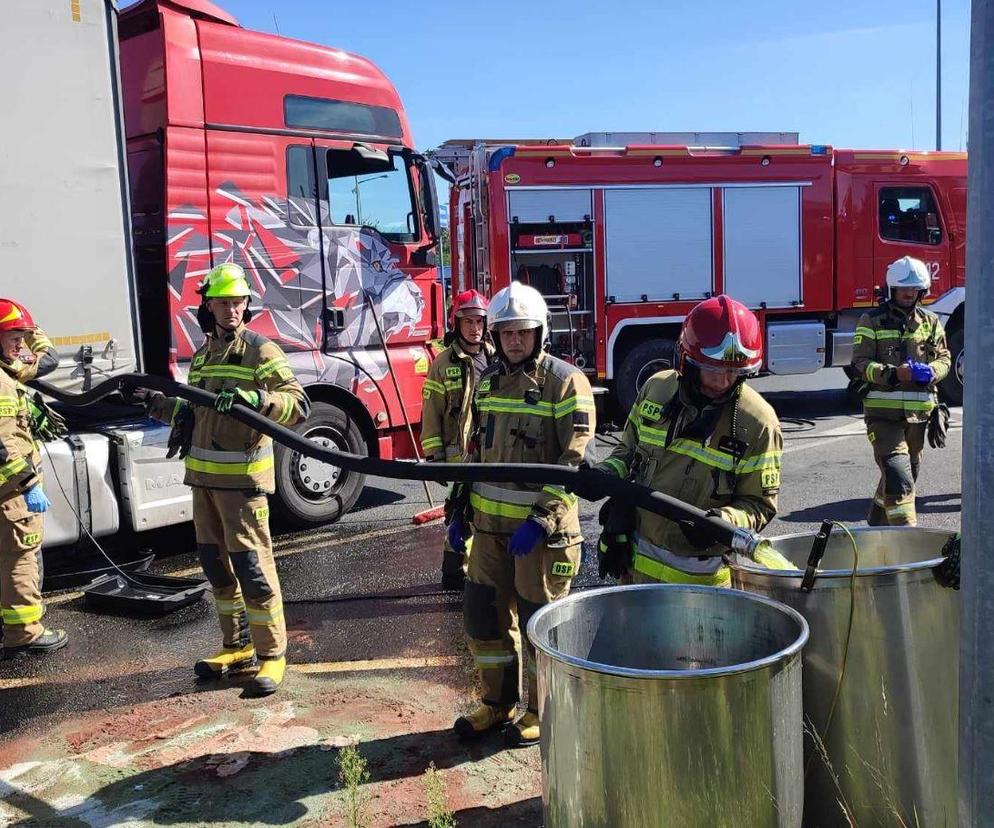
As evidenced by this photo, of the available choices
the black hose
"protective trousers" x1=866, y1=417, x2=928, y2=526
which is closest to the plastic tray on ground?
the black hose

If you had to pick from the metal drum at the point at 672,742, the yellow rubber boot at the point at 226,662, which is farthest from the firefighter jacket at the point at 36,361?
the metal drum at the point at 672,742

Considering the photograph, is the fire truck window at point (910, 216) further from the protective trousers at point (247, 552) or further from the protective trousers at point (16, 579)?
the protective trousers at point (16, 579)

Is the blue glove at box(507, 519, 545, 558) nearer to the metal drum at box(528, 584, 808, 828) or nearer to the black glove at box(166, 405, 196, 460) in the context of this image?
the metal drum at box(528, 584, 808, 828)

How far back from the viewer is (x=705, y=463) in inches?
120

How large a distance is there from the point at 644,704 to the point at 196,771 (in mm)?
2176

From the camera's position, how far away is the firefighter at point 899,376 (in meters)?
5.59

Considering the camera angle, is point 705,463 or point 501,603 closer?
point 705,463

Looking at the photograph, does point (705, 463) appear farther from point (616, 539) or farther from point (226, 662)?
point (226, 662)

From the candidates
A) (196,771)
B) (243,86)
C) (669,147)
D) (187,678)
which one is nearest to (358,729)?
(196,771)

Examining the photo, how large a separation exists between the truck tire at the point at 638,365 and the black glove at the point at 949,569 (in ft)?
27.0

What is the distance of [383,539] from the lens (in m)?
6.82

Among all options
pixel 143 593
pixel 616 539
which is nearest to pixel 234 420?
pixel 143 593

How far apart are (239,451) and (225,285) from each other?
2.47 ft

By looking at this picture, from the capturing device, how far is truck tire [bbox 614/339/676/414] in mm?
10711
